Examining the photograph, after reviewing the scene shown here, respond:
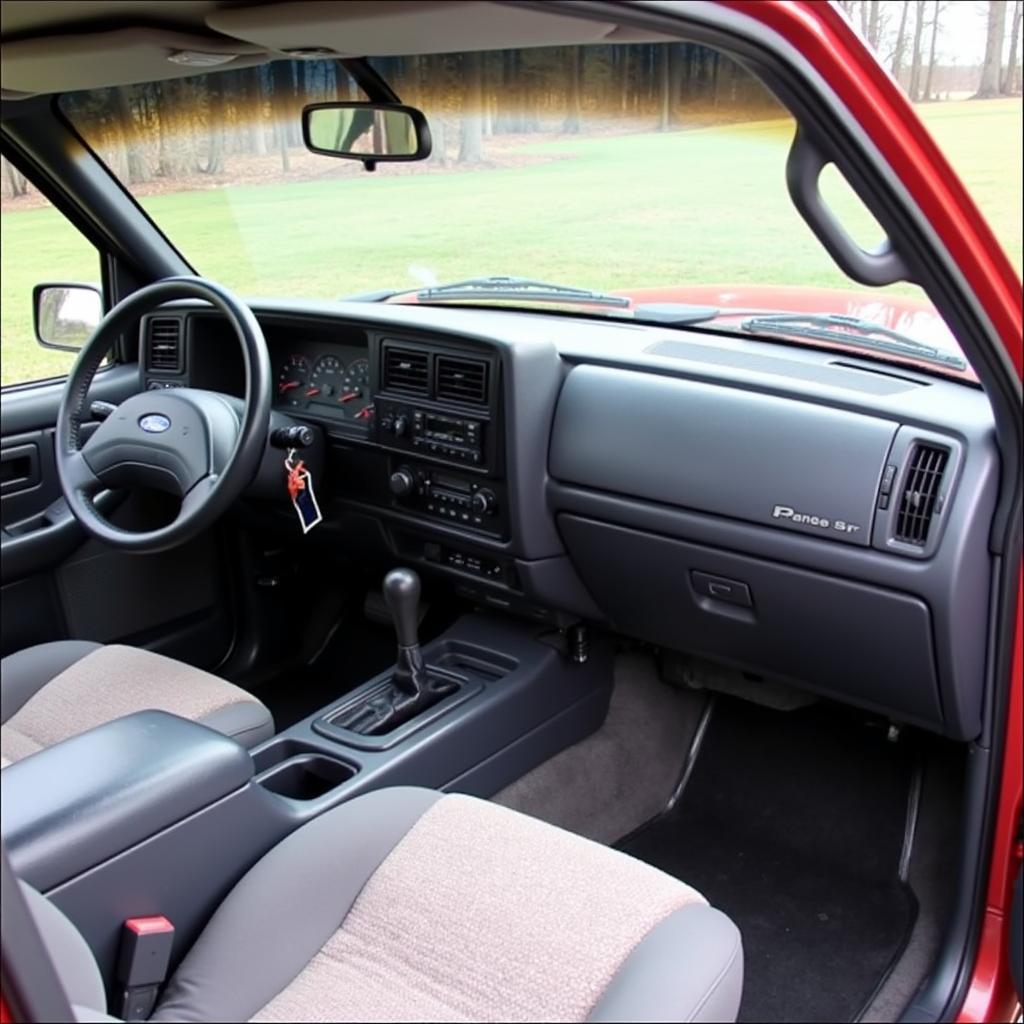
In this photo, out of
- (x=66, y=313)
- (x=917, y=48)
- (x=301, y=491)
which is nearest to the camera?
(x=917, y=48)

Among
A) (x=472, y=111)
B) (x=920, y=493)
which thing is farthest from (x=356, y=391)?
(x=920, y=493)

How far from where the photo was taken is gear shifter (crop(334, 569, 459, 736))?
254 cm

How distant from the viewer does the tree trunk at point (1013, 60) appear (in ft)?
9.65

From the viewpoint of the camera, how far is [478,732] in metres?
2.56

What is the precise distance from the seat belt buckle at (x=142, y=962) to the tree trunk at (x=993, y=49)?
2.56 meters

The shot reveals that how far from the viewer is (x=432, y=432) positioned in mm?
2633

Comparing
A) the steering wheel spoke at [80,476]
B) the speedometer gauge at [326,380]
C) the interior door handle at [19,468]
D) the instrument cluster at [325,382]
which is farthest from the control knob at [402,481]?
the interior door handle at [19,468]

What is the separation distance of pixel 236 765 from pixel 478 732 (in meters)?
0.89

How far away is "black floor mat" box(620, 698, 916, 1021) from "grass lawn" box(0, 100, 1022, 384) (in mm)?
1104

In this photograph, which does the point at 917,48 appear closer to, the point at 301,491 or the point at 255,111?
the point at 255,111

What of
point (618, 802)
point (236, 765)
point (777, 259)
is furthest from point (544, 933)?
point (777, 259)

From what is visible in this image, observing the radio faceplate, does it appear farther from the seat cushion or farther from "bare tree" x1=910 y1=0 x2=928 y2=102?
"bare tree" x1=910 y1=0 x2=928 y2=102

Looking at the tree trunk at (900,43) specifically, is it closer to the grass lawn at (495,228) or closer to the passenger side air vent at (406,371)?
the grass lawn at (495,228)

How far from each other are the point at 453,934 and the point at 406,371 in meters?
1.49
